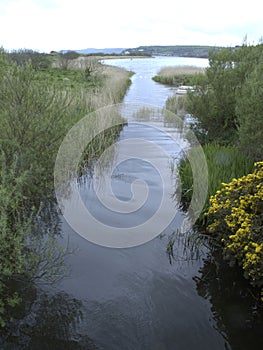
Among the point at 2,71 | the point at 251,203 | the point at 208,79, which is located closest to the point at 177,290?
the point at 251,203

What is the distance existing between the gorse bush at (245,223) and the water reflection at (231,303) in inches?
8.8

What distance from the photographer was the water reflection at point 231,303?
3822 millimetres

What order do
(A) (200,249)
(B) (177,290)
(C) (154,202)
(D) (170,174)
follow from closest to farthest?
(B) (177,290) < (A) (200,249) < (C) (154,202) < (D) (170,174)

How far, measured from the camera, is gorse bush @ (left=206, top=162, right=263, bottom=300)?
157 inches

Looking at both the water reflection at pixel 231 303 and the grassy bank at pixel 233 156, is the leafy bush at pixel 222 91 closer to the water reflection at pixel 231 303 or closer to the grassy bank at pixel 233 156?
the grassy bank at pixel 233 156

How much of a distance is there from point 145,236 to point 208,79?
21.6ft

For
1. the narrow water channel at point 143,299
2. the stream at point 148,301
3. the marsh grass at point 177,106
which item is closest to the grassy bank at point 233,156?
the stream at point 148,301

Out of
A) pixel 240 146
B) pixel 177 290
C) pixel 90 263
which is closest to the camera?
pixel 177 290

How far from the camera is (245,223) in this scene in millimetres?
4188

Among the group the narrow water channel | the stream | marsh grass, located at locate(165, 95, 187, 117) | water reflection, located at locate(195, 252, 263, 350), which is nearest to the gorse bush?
water reflection, located at locate(195, 252, 263, 350)

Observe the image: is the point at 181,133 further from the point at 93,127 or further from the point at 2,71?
the point at 2,71

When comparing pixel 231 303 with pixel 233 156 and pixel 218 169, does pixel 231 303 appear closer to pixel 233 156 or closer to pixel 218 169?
pixel 218 169

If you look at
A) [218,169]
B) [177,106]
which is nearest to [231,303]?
Result: [218,169]

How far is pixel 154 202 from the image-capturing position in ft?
23.6
